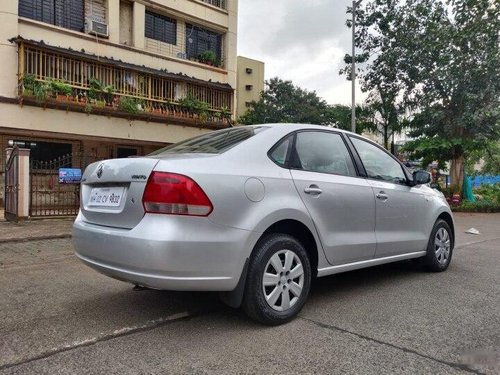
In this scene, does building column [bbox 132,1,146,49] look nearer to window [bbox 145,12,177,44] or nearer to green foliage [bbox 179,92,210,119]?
window [bbox 145,12,177,44]

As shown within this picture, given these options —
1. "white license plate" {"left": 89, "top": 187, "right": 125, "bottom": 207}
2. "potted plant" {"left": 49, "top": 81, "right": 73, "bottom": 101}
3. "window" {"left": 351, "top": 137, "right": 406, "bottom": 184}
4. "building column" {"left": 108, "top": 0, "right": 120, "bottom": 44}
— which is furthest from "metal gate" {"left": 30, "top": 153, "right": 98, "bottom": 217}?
"window" {"left": 351, "top": 137, "right": 406, "bottom": 184}

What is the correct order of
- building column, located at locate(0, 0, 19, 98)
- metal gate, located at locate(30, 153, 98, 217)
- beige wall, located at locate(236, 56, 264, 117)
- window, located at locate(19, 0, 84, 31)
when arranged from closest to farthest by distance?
1. metal gate, located at locate(30, 153, 98, 217)
2. building column, located at locate(0, 0, 19, 98)
3. window, located at locate(19, 0, 84, 31)
4. beige wall, located at locate(236, 56, 264, 117)

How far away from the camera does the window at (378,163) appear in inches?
185

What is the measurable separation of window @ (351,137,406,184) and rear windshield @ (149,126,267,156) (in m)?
1.28

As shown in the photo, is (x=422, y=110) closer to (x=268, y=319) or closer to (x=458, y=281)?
(x=458, y=281)

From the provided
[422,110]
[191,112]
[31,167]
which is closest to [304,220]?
[31,167]

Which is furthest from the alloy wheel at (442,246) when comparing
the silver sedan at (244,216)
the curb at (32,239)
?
the curb at (32,239)

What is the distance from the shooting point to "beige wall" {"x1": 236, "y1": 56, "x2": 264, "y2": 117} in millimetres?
27000

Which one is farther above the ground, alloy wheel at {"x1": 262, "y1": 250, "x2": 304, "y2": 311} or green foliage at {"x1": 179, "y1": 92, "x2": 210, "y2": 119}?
green foliage at {"x1": 179, "y1": 92, "x2": 210, "y2": 119}

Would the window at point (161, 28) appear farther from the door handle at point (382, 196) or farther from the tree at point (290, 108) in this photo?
the door handle at point (382, 196)

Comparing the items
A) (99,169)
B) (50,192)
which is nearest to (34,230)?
(50,192)

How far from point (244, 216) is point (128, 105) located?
12523 mm

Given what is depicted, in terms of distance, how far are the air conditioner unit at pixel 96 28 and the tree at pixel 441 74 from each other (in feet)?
37.3

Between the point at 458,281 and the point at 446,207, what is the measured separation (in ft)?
3.34
